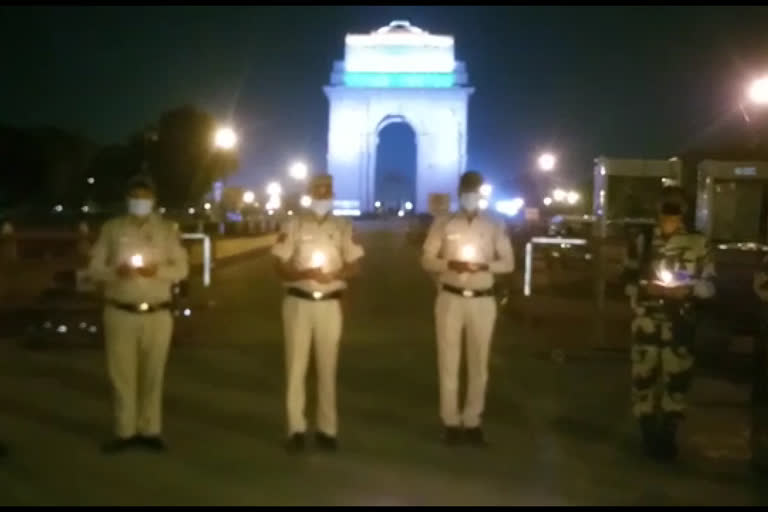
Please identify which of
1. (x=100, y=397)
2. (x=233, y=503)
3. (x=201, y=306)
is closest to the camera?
(x=233, y=503)

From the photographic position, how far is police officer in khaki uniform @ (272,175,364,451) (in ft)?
30.1

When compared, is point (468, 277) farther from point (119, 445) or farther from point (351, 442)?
point (119, 445)

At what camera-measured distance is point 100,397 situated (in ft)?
38.1

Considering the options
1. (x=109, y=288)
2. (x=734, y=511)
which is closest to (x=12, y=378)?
(x=109, y=288)

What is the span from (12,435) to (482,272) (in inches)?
150

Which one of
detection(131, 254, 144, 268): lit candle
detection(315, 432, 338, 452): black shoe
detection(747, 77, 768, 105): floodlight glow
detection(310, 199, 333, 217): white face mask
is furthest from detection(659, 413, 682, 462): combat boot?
detection(747, 77, 768, 105): floodlight glow

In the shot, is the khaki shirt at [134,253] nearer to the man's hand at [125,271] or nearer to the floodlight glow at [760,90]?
the man's hand at [125,271]

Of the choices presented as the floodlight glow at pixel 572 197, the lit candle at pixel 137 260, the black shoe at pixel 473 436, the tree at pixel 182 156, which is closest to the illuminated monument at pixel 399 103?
the tree at pixel 182 156

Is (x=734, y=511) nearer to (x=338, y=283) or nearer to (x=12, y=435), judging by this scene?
(x=338, y=283)

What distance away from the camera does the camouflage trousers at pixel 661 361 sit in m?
9.26

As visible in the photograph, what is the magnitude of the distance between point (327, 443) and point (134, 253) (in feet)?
6.57

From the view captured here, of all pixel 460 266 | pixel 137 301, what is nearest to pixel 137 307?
pixel 137 301

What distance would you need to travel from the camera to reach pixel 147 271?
898 centimetres

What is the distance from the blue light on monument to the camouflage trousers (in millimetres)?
88156
